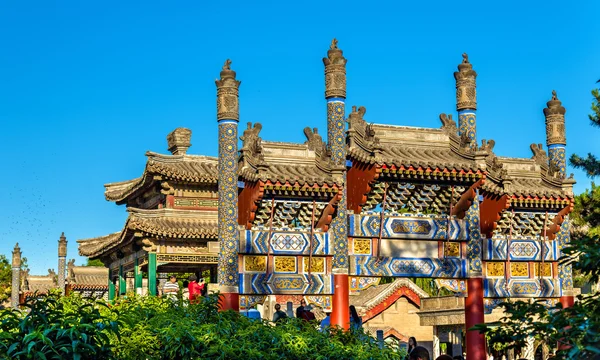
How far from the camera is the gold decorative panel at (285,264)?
71.5 feet

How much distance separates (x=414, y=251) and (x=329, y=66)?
4937mm

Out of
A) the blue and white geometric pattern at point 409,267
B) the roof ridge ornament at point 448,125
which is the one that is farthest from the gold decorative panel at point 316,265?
the roof ridge ornament at point 448,125

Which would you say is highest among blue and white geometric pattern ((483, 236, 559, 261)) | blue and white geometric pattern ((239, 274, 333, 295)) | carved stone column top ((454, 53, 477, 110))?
carved stone column top ((454, 53, 477, 110))

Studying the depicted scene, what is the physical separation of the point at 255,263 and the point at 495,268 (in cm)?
640

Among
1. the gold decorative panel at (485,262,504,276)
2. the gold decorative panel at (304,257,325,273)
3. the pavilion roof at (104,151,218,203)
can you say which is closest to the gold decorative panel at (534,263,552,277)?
the gold decorative panel at (485,262,504,276)

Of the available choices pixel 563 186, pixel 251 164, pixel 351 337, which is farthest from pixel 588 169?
pixel 351 337

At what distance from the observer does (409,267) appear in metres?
22.8

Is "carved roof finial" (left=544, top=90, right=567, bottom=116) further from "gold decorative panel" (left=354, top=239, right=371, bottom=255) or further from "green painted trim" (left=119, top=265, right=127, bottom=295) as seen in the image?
"green painted trim" (left=119, top=265, right=127, bottom=295)

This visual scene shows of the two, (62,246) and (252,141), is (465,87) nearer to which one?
(252,141)

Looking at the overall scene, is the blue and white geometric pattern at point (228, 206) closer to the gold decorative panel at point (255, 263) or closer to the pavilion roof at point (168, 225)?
the gold decorative panel at point (255, 263)

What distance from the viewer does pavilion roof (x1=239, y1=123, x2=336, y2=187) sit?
21.4 metres

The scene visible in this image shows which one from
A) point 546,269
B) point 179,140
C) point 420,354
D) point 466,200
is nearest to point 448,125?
point 466,200

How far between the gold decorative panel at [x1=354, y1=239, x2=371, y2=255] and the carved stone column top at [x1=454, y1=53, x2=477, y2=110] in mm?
4557

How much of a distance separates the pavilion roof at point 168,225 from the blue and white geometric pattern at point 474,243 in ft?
35.4
